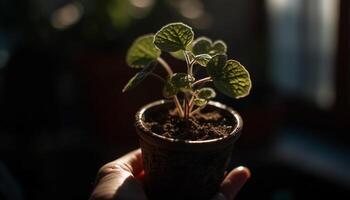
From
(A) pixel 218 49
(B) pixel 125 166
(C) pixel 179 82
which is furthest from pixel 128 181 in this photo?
(A) pixel 218 49

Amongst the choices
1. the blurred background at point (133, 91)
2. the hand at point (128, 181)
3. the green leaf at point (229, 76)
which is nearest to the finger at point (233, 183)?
the hand at point (128, 181)

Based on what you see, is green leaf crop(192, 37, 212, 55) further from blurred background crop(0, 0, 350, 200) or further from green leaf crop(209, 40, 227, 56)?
blurred background crop(0, 0, 350, 200)

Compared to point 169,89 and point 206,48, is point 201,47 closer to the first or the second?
point 206,48

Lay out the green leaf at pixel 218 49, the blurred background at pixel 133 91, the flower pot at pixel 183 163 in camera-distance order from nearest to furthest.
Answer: the flower pot at pixel 183 163
the green leaf at pixel 218 49
the blurred background at pixel 133 91

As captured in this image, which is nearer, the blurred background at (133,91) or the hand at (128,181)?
the hand at (128,181)

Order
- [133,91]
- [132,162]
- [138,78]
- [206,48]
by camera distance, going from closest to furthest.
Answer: [138,78] → [206,48] → [132,162] → [133,91]

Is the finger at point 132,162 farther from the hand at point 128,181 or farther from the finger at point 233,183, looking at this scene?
the finger at point 233,183

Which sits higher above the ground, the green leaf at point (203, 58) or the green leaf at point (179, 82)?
the green leaf at point (203, 58)

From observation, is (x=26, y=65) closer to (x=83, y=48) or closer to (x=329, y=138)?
(x=83, y=48)
